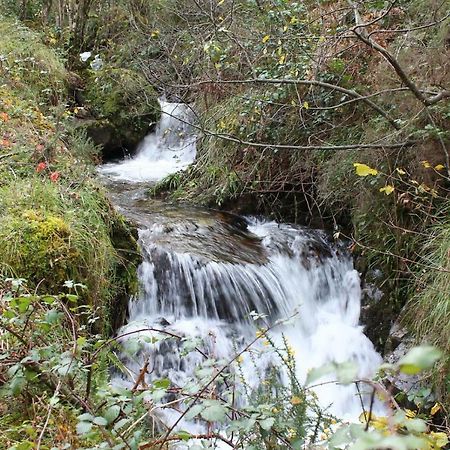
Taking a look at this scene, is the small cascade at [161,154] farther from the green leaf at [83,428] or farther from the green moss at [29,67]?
the green leaf at [83,428]

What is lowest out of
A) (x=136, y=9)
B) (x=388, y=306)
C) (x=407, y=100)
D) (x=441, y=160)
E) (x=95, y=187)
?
(x=388, y=306)

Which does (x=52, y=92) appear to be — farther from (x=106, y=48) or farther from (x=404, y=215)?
(x=404, y=215)

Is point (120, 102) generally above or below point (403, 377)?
above

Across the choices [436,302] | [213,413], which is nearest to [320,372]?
[213,413]

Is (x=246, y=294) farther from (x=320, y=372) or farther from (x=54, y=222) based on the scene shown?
(x=320, y=372)

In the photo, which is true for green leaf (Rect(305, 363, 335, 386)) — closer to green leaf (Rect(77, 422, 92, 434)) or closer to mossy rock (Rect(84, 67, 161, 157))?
green leaf (Rect(77, 422, 92, 434))

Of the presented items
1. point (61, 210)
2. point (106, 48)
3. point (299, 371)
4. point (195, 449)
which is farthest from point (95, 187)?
point (106, 48)

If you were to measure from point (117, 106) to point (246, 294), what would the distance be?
233 inches

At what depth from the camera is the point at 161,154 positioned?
31.7ft

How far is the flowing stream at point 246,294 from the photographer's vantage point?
4320mm

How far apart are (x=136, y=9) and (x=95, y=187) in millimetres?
8778

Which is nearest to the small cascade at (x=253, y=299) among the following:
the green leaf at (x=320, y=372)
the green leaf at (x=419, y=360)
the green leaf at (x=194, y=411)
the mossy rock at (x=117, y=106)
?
the green leaf at (x=194, y=411)

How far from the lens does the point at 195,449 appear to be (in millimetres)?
1420

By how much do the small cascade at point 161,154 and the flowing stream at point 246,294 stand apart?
2527mm
